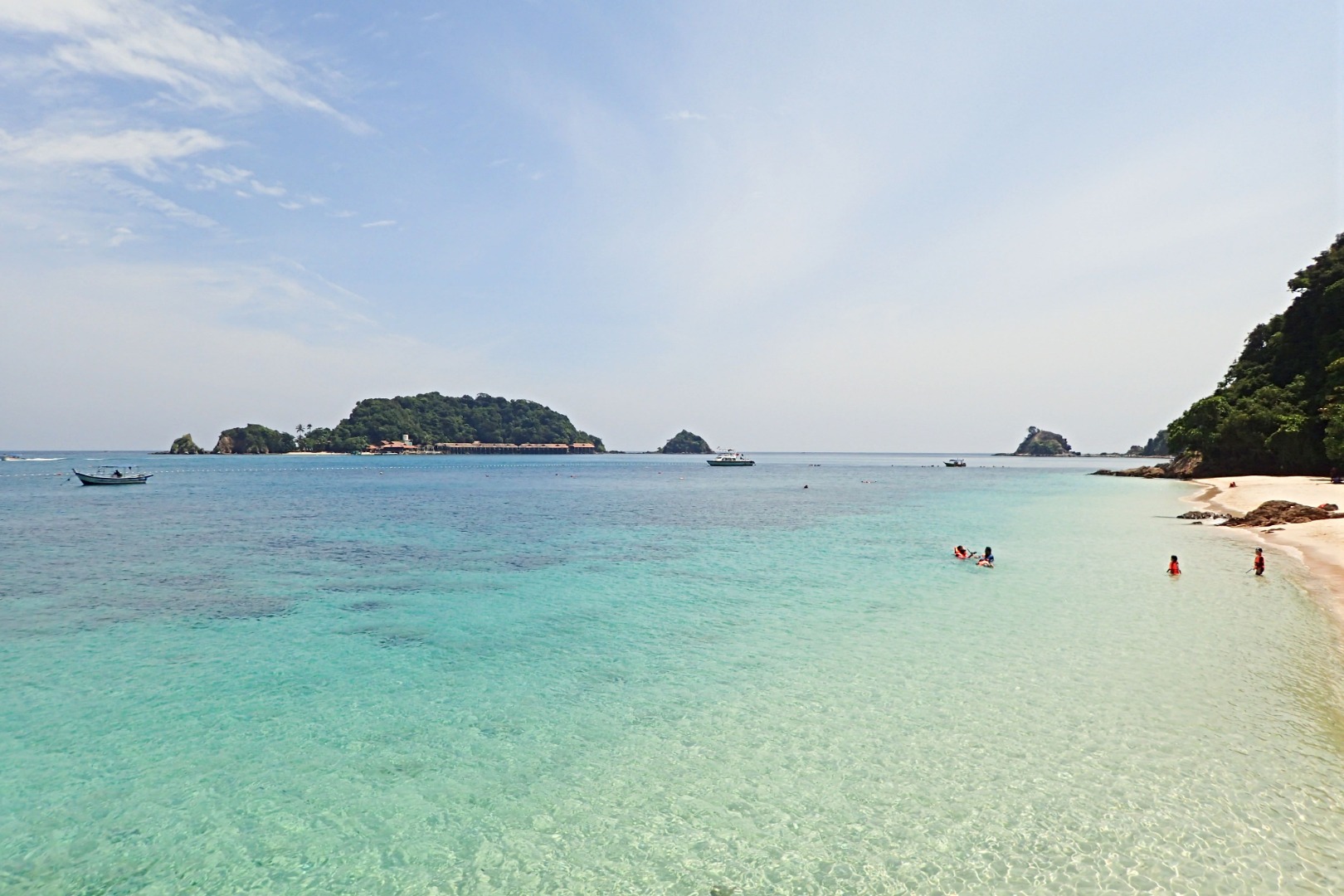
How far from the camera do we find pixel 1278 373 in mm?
75938

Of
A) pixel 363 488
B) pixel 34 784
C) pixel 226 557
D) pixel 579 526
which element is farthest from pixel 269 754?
pixel 363 488

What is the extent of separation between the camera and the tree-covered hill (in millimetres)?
63812

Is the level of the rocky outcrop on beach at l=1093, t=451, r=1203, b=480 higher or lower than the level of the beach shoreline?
higher

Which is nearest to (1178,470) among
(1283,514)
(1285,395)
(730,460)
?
(1285,395)

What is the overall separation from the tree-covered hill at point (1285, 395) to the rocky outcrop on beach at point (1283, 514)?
23.3 metres

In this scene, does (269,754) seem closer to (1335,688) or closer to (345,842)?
(345,842)

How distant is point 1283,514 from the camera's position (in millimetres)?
Answer: 37906

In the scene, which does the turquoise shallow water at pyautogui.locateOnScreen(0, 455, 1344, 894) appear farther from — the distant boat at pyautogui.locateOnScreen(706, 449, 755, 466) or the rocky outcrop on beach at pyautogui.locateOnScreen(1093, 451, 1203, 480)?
the distant boat at pyautogui.locateOnScreen(706, 449, 755, 466)

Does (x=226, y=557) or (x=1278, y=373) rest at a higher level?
(x=1278, y=373)

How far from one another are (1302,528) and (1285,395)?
4942 centimetres

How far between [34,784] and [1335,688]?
76.6 feet

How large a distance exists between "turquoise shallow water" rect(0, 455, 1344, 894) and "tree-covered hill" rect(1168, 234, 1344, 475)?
52.4m

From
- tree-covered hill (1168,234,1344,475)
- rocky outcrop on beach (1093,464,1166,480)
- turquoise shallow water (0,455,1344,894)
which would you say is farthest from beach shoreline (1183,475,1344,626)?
rocky outcrop on beach (1093,464,1166,480)

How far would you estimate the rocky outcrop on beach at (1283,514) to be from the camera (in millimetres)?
35875
